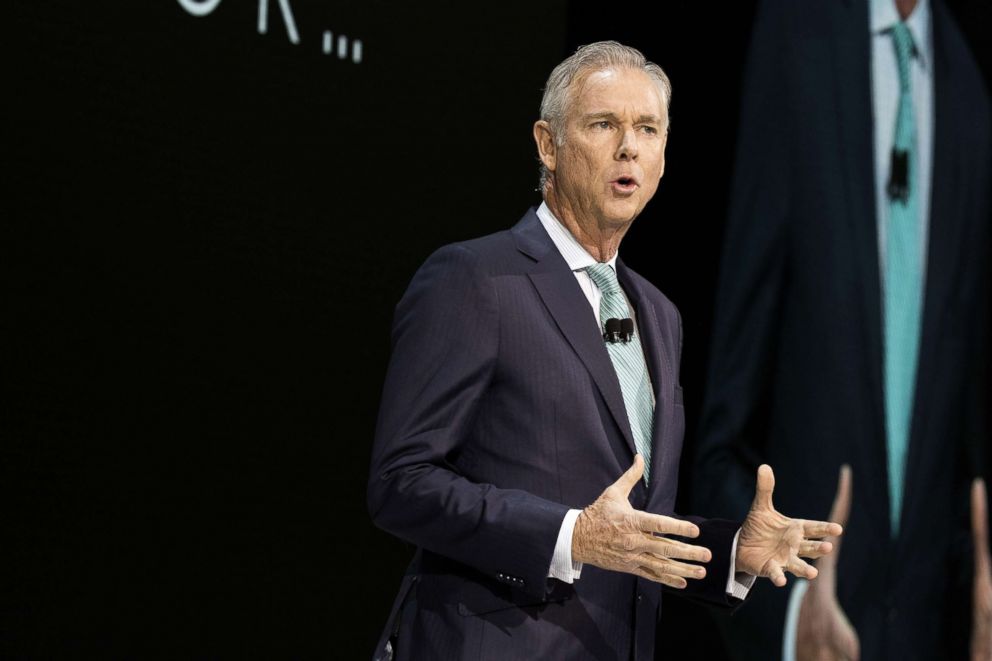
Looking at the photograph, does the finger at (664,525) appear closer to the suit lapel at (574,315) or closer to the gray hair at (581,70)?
the suit lapel at (574,315)

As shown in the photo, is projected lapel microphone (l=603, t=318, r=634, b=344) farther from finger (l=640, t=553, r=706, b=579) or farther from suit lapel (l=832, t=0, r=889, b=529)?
suit lapel (l=832, t=0, r=889, b=529)

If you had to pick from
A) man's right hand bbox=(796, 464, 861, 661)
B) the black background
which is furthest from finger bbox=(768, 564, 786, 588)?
man's right hand bbox=(796, 464, 861, 661)

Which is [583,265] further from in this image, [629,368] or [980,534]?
[980,534]

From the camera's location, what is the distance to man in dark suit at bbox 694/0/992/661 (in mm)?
4082

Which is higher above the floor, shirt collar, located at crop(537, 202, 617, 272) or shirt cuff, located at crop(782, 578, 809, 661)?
shirt collar, located at crop(537, 202, 617, 272)

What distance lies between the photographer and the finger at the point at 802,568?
1.73 metres

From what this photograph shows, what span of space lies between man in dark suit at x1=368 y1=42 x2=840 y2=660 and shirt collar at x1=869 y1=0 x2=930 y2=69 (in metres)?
2.70

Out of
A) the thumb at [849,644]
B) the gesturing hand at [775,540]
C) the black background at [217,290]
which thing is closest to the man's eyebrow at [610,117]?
the gesturing hand at [775,540]

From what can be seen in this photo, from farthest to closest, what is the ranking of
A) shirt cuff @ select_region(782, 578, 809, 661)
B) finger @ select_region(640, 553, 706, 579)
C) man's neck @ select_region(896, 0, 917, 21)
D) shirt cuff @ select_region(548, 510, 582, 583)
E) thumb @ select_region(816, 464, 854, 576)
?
man's neck @ select_region(896, 0, 917, 21) < thumb @ select_region(816, 464, 854, 576) < shirt cuff @ select_region(782, 578, 809, 661) < shirt cuff @ select_region(548, 510, 582, 583) < finger @ select_region(640, 553, 706, 579)

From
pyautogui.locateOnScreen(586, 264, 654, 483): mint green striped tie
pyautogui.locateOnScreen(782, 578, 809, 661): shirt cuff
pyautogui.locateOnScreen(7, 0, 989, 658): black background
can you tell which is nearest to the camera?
pyautogui.locateOnScreen(586, 264, 654, 483): mint green striped tie

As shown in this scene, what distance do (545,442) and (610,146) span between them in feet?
1.72

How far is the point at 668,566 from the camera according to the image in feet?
4.88

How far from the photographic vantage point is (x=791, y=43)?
4.19 meters

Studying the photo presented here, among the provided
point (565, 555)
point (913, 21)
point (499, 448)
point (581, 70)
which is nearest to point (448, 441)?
point (499, 448)
